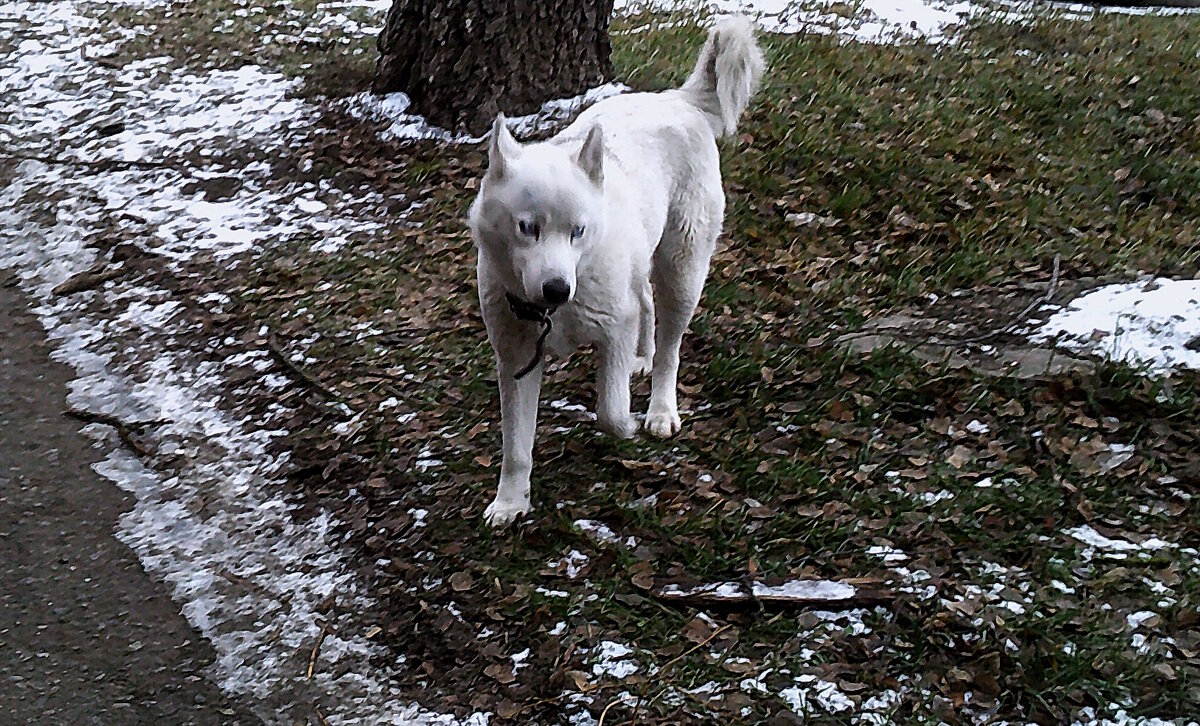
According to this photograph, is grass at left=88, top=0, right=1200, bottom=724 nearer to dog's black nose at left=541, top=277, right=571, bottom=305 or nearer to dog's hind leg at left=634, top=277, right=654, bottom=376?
dog's hind leg at left=634, top=277, right=654, bottom=376

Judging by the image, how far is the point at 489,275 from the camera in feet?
11.4

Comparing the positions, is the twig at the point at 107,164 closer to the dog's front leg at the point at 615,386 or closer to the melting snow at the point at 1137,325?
the dog's front leg at the point at 615,386

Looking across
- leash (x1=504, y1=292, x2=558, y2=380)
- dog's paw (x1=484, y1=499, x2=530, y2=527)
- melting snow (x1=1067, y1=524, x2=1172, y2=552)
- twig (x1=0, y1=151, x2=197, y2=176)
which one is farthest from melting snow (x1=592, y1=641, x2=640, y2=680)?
twig (x1=0, y1=151, x2=197, y2=176)

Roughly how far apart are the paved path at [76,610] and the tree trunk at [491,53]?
131 inches

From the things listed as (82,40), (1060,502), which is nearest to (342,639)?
(1060,502)

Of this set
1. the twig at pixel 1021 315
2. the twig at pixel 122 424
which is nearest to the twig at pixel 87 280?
the twig at pixel 122 424

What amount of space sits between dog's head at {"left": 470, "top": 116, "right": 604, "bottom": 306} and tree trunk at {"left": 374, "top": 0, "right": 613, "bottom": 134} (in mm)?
3734

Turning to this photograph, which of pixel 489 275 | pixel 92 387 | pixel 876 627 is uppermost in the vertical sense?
pixel 489 275

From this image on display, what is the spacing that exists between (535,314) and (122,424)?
2.37 m

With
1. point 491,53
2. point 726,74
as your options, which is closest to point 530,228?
point 726,74

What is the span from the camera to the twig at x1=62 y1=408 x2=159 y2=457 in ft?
15.0

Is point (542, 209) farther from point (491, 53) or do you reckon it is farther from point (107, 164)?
point (107, 164)

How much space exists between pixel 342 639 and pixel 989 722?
2059 millimetres

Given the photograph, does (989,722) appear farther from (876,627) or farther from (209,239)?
(209,239)
